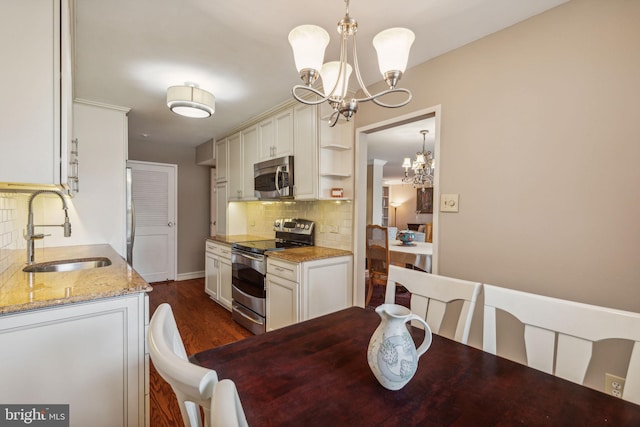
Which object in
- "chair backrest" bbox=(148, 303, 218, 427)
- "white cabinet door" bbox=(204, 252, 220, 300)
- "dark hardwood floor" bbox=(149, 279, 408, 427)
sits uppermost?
"chair backrest" bbox=(148, 303, 218, 427)

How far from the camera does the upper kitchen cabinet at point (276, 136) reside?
3.00 metres

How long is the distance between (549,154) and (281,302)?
7.16ft

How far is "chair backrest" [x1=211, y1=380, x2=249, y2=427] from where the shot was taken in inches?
15.4

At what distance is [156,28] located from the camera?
1768 millimetres

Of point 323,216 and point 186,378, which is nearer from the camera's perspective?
point 186,378

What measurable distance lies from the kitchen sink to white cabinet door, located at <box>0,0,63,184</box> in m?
0.99

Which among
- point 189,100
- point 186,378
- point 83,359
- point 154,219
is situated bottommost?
point 83,359

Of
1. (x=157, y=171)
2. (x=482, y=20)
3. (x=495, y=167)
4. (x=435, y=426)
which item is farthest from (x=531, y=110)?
(x=157, y=171)

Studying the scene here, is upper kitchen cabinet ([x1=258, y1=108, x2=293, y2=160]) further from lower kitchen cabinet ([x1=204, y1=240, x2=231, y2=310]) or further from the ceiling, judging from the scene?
lower kitchen cabinet ([x1=204, y1=240, x2=231, y2=310])

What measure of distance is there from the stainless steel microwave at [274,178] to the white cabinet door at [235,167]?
0.53 m

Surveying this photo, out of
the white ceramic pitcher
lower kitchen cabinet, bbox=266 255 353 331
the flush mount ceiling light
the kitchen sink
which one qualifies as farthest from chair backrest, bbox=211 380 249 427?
the flush mount ceiling light

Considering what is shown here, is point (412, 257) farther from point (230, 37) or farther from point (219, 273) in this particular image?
point (230, 37)

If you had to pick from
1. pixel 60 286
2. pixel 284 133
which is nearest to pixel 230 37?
pixel 284 133

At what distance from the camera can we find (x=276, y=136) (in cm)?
319
